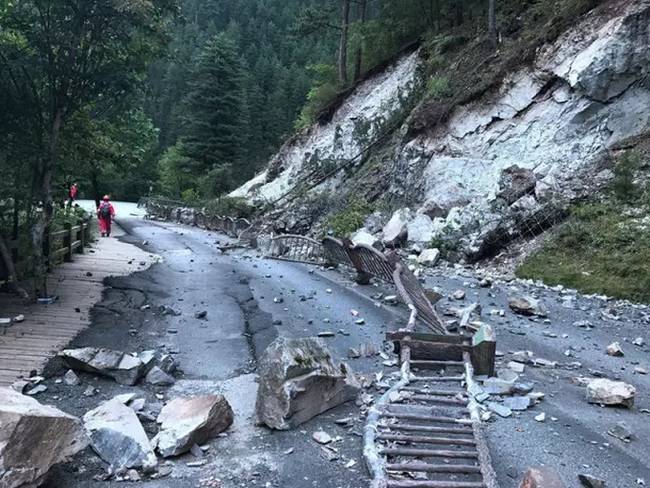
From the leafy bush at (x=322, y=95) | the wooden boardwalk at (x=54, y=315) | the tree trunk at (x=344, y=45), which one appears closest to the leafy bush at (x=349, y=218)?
the wooden boardwalk at (x=54, y=315)

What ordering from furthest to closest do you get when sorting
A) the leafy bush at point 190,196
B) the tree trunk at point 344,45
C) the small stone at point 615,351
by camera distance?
the leafy bush at point 190,196
the tree trunk at point 344,45
the small stone at point 615,351

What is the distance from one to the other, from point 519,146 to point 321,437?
1459 centimetres

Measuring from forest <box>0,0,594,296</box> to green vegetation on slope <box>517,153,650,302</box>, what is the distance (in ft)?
25.8

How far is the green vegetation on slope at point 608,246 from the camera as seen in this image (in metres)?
10.9

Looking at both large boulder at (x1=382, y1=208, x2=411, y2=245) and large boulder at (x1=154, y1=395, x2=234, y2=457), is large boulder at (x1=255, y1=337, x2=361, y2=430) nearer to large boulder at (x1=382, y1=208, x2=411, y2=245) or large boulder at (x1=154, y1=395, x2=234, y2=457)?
large boulder at (x1=154, y1=395, x2=234, y2=457)

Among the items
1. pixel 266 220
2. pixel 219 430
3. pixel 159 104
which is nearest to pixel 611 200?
pixel 219 430

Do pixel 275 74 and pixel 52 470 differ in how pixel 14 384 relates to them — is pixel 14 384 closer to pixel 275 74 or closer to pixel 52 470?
pixel 52 470

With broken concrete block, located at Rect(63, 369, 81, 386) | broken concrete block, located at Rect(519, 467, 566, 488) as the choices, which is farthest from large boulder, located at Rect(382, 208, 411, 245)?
broken concrete block, located at Rect(519, 467, 566, 488)

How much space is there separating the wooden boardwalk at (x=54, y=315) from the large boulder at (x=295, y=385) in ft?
8.99

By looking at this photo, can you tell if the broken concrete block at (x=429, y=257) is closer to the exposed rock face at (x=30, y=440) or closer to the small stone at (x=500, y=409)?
the small stone at (x=500, y=409)

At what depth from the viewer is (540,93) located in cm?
1769

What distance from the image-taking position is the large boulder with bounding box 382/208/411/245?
57.5ft

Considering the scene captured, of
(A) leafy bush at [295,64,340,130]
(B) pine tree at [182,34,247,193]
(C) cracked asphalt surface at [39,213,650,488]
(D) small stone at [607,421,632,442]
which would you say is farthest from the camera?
(B) pine tree at [182,34,247,193]

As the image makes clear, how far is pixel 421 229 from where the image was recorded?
17.1 m
